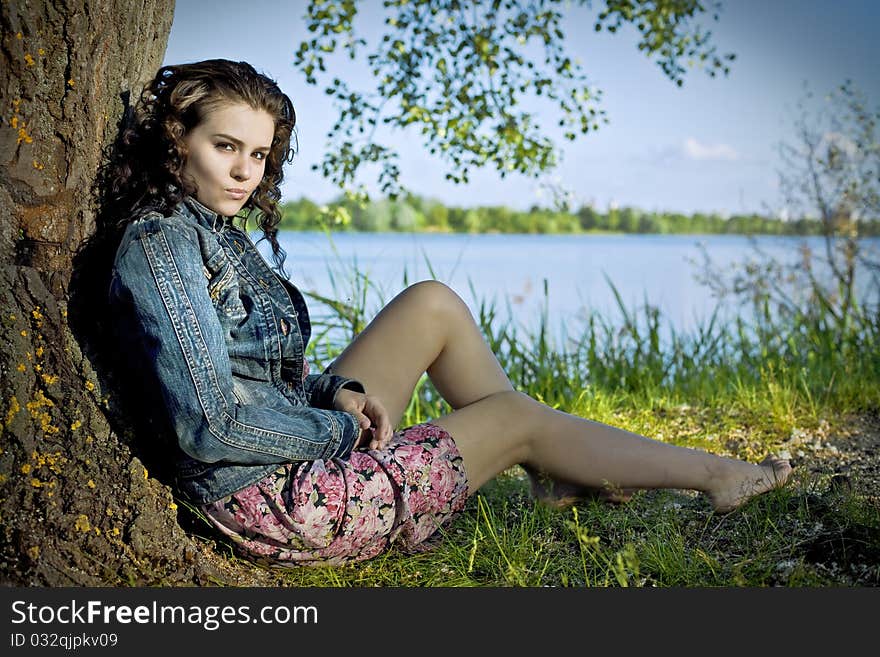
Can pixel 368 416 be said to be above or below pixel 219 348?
below

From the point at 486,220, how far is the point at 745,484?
6806 mm

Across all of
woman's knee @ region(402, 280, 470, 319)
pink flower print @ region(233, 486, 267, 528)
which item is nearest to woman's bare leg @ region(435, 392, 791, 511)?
woman's knee @ region(402, 280, 470, 319)

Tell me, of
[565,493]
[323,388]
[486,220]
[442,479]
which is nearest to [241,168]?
[323,388]

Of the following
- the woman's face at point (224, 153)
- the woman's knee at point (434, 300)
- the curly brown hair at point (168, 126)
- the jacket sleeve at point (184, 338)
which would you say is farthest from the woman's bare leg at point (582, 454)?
the curly brown hair at point (168, 126)

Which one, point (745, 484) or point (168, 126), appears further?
point (745, 484)

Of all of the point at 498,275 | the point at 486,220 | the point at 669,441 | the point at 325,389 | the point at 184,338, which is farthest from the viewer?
the point at 498,275

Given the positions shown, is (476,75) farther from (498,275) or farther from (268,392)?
(498,275)

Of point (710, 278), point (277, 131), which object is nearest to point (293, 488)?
point (277, 131)

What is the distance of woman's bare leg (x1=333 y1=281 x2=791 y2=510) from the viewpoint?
2.05 m

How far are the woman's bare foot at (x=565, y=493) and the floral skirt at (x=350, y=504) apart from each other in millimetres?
307

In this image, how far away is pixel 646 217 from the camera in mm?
12469

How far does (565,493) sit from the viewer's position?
2189 millimetres

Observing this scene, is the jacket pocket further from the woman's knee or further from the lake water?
the woman's knee

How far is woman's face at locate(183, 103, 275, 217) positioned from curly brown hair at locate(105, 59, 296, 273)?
2 cm
